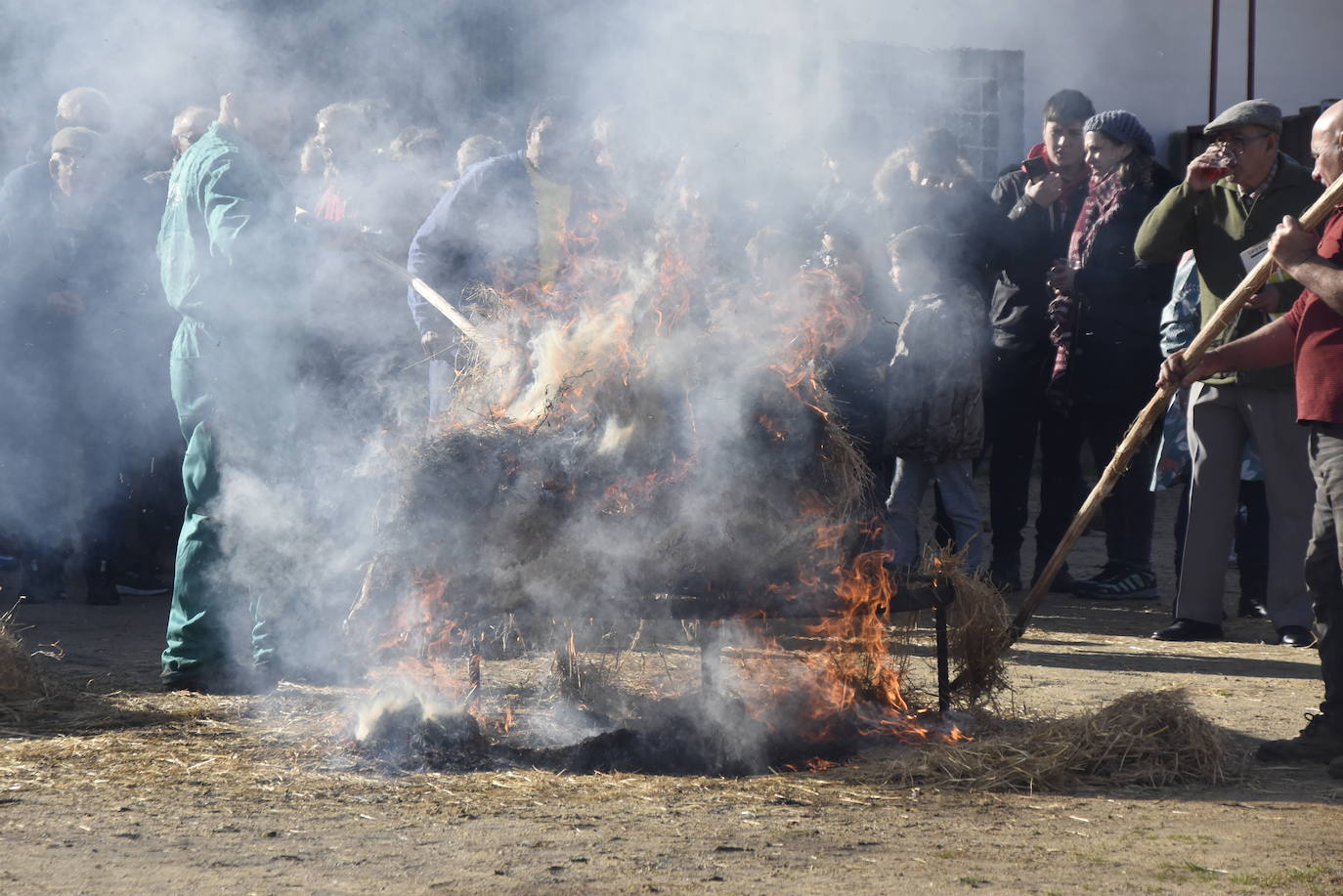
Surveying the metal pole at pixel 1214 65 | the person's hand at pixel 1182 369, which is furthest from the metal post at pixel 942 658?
the metal pole at pixel 1214 65

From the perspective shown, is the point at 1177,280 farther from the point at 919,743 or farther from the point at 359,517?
the point at 359,517

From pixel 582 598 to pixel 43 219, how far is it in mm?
4785

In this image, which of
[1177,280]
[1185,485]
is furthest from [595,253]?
[1185,485]

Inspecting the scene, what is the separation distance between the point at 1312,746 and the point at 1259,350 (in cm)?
134

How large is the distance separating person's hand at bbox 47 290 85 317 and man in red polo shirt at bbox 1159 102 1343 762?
19.8ft

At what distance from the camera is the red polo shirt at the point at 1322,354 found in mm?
4141

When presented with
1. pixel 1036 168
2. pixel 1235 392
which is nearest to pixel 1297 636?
pixel 1235 392

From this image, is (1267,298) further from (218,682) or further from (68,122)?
(68,122)

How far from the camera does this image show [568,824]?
11.9 feet

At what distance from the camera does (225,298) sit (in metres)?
5.32

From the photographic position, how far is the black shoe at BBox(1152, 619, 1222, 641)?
6.38m

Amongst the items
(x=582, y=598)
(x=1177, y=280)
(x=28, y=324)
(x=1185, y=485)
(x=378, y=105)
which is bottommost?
(x=582, y=598)

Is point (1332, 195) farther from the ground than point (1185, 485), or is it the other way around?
point (1332, 195)

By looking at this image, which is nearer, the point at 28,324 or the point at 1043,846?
the point at 1043,846
